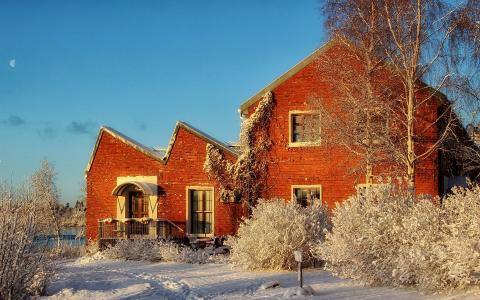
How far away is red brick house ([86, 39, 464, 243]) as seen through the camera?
23422 mm

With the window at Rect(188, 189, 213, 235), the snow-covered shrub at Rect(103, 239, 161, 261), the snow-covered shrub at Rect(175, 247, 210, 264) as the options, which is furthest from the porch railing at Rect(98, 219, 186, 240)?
the snow-covered shrub at Rect(175, 247, 210, 264)

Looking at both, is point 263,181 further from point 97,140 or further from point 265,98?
point 97,140

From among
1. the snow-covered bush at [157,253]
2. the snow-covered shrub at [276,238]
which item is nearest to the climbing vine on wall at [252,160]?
the snow-covered bush at [157,253]

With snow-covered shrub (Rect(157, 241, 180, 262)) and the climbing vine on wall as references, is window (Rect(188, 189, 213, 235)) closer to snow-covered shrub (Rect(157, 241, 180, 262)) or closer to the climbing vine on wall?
the climbing vine on wall

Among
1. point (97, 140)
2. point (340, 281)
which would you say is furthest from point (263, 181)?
point (340, 281)

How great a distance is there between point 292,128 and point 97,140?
8.42 metres

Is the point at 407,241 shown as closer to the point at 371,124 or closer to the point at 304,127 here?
the point at 371,124

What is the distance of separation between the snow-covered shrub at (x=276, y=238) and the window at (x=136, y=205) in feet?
34.3

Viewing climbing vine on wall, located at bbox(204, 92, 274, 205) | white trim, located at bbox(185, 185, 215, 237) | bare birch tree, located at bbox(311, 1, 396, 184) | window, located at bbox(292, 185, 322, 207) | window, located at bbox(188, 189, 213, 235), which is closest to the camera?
bare birch tree, located at bbox(311, 1, 396, 184)

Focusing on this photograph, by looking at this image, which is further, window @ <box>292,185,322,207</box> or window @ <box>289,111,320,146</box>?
window @ <box>292,185,322,207</box>

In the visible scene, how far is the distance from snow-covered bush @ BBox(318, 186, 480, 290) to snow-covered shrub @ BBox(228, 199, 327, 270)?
2073 mm

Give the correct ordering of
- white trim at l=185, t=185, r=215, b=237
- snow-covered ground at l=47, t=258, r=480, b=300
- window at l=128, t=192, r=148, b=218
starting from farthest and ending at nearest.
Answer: window at l=128, t=192, r=148, b=218, white trim at l=185, t=185, r=215, b=237, snow-covered ground at l=47, t=258, r=480, b=300

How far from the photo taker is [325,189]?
23516 mm

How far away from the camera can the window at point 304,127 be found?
76.1 ft
